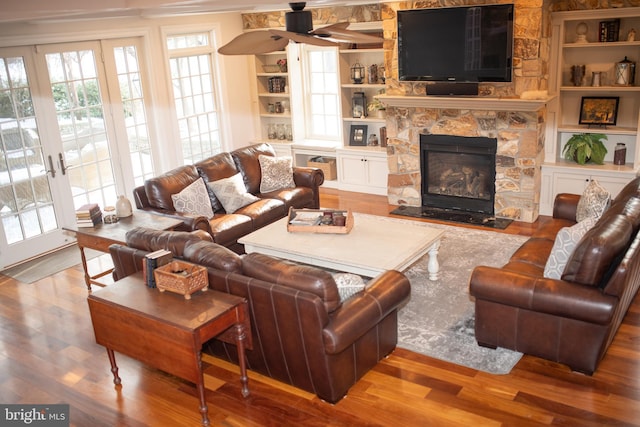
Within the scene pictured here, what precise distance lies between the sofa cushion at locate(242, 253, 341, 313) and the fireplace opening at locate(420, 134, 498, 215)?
393 cm

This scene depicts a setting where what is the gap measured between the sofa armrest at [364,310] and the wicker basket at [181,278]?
0.88 metres

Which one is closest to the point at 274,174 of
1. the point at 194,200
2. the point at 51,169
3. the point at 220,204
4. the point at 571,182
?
the point at 220,204

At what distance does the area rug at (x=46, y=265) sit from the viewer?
6.28 m

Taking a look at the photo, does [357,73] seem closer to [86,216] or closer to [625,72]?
[625,72]

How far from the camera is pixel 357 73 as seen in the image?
820cm

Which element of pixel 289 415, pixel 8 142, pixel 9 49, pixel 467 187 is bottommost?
pixel 289 415

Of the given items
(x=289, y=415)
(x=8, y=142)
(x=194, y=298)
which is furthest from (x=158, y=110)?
(x=289, y=415)

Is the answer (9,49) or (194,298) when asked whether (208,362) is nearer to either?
(194,298)

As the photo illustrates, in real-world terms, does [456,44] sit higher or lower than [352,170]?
higher

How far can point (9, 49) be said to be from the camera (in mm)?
6250

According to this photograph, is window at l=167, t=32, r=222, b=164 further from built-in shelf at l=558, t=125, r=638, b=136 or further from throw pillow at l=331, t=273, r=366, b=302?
throw pillow at l=331, t=273, r=366, b=302

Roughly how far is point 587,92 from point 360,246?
3.59m

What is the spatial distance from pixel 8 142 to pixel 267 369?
410cm

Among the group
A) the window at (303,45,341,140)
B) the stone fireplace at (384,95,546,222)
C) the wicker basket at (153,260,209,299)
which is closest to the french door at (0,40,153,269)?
the window at (303,45,341,140)
